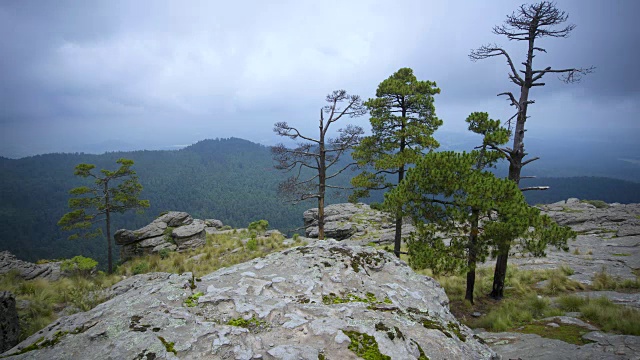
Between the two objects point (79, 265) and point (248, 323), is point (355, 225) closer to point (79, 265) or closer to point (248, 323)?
point (79, 265)

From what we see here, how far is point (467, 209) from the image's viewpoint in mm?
10008

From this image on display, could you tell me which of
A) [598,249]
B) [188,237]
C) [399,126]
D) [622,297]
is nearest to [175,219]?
[188,237]

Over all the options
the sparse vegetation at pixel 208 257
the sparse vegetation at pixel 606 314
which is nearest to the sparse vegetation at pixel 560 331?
the sparse vegetation at pixel 606 314

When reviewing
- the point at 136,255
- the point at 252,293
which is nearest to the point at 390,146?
the point at 252,293

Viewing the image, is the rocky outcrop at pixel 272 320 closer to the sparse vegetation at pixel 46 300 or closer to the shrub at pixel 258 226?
the sparse vegetation at pixel 46 300

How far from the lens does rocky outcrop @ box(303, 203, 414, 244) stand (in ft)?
99.4

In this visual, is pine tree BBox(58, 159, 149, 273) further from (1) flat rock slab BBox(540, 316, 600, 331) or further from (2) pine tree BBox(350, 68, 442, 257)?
(1) flat rock slab BBox(540, 316, 600, 331)

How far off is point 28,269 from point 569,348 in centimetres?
2709

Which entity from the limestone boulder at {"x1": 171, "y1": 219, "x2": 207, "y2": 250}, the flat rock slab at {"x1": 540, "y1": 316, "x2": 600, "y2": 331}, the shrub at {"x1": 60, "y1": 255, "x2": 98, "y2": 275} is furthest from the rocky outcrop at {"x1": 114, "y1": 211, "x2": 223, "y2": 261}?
the flat rock slab at {"x1": 540, "y1": 316, "x2": 600, "y2": 331}

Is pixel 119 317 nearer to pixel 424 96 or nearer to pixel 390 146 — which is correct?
pixel 390 146

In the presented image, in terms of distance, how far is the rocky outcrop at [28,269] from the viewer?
17000 mm

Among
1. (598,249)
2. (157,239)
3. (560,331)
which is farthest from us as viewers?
(157,239)

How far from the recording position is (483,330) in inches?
376

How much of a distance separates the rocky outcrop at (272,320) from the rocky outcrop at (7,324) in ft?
15.2
